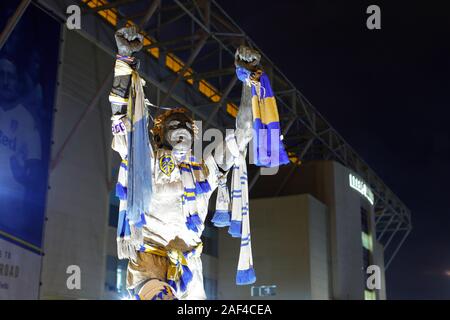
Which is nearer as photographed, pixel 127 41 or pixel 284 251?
pixel 127 41

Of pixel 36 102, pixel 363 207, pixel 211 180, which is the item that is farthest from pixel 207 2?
pixel 363 207

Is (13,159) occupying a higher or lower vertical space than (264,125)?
higher

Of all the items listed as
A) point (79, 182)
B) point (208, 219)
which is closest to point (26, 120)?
point (79, 182)

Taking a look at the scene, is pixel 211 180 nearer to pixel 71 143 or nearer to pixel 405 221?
pixel 71 143

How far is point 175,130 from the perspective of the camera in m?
5.24

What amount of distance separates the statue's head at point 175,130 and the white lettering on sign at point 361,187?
77.5 ft

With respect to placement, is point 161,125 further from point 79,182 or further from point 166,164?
point 79,182

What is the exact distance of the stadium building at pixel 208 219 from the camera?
1498 cm

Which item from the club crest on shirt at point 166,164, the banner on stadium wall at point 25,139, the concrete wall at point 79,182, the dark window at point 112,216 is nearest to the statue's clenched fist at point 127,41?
the club crest on shirt at point 166,164

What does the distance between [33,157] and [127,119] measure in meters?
4.40

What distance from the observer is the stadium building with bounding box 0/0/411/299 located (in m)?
15.0

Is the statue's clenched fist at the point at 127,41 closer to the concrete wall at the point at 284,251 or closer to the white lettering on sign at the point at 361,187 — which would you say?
the concrete wall at the point at 284,251

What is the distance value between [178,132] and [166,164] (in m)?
0.28

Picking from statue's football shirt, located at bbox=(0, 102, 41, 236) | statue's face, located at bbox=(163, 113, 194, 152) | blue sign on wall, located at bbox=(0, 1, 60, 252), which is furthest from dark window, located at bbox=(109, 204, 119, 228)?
statue's face, located at bbox=(163, 113, 194, 152)
